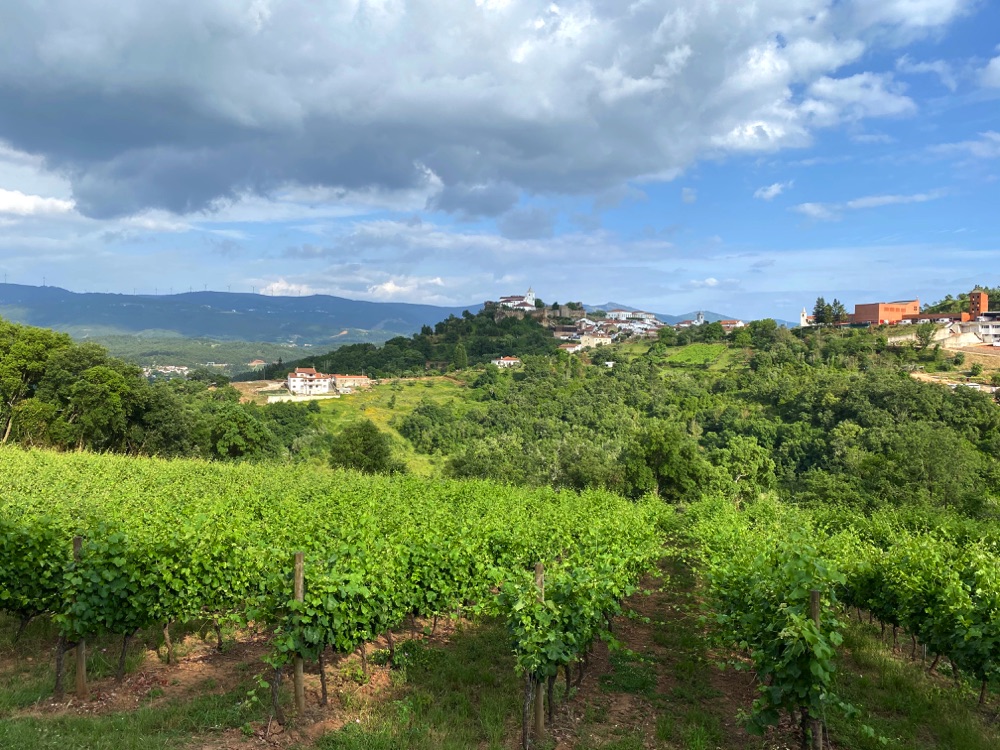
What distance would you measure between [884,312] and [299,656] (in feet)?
392

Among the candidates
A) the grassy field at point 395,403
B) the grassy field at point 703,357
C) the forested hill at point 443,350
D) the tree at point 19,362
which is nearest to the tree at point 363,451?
the grassy field at point 395,403

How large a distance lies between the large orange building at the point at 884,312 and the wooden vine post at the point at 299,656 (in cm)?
11421

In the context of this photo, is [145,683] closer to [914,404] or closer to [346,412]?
[914,404]

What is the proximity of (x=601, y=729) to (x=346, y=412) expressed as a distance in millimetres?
68374


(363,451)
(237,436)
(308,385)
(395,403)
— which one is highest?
(237,436)

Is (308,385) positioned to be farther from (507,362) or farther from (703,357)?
(703,357)

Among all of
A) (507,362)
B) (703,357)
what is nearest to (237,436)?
(507,362)

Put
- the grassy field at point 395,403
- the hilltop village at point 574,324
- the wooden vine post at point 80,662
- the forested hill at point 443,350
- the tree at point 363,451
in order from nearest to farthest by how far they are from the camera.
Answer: the wooden vine post at point 80,662 → the tree at point 363,451 → the grassy field at point 395,403 → the forested hill at point 443,350 → the hilltop village at point 574,324

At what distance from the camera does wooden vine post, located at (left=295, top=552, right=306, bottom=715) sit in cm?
688

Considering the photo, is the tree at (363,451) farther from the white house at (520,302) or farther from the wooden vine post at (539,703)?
the white house at (520,302)

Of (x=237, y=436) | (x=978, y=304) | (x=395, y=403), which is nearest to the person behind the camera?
(x=237, y=436)

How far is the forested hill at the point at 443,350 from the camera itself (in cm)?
11388

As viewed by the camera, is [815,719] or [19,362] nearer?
[815,719]

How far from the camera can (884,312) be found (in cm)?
10138
